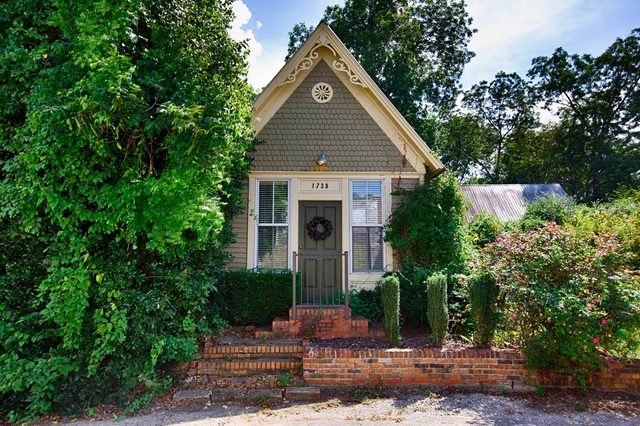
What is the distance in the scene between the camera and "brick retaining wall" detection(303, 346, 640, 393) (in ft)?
15.5

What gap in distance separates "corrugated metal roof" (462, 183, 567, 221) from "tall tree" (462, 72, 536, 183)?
55.6 feet

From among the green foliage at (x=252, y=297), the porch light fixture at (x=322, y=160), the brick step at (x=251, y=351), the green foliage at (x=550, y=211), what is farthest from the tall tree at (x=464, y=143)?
the brick step at (x=251, y=351)

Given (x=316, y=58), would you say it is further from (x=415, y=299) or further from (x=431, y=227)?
(x=415, y=299)

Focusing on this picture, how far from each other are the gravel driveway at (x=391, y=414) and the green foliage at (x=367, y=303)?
96.1 inches

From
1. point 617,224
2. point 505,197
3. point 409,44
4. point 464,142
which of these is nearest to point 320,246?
point 617,224

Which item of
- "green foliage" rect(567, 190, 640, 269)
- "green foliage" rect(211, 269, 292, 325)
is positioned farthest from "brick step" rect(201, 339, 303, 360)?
"green foliage" rect(567, 190, 640, 269)

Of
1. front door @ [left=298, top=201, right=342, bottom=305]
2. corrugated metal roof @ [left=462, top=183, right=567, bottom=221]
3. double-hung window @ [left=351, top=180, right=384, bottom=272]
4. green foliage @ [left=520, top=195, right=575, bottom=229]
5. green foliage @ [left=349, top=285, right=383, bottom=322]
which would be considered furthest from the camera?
corrugated metal roof @ [left=462, top=183, right=567, bottom=221]

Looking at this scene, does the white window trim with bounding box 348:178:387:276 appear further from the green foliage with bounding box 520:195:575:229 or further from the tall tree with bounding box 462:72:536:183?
the tall tree with bounding box 462:72:536:183

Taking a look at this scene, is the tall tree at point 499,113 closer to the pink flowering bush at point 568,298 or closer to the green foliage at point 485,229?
the green foliage at point 485,229

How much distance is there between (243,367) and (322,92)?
18.2ft

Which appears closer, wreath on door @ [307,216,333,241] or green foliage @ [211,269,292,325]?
green foliage @ [211,269,292,325]

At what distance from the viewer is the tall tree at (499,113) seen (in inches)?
1227

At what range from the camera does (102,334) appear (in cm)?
420

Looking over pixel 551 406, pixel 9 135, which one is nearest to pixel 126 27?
pixel 9 135
